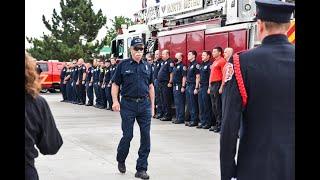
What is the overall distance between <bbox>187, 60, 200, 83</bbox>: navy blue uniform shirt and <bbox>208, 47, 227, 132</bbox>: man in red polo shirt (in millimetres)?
987

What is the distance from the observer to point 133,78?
25.2ft

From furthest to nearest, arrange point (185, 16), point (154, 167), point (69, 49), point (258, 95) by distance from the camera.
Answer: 1. point (69, 49)
2. point (185, 16)
3. point (154, 167)
4. point (258, 95)

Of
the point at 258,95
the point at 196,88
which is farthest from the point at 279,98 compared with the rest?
the point at 196,88

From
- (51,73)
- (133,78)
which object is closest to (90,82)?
(51,73)

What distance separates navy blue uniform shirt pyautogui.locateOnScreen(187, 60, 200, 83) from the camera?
13.8 m

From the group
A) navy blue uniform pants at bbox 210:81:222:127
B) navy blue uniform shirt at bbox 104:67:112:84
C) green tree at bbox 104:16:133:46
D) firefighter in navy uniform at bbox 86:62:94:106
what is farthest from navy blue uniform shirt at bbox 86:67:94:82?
green tree at bbox 104:16:133:46

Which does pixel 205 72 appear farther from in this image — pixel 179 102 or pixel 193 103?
pixel 179 102

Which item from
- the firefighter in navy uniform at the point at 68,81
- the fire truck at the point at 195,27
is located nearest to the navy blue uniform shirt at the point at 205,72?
the fire truck at the point at 195,27

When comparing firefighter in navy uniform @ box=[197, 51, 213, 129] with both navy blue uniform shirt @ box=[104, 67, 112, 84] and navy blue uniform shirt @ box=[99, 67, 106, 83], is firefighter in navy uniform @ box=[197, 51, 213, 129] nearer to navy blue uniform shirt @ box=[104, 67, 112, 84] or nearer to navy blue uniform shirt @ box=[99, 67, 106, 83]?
navy blue uniform shirt @ box=[104, 67, 112, 84]

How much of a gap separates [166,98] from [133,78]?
785cm

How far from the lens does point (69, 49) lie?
178 feet

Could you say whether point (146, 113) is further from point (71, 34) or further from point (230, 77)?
point (71, 34)
